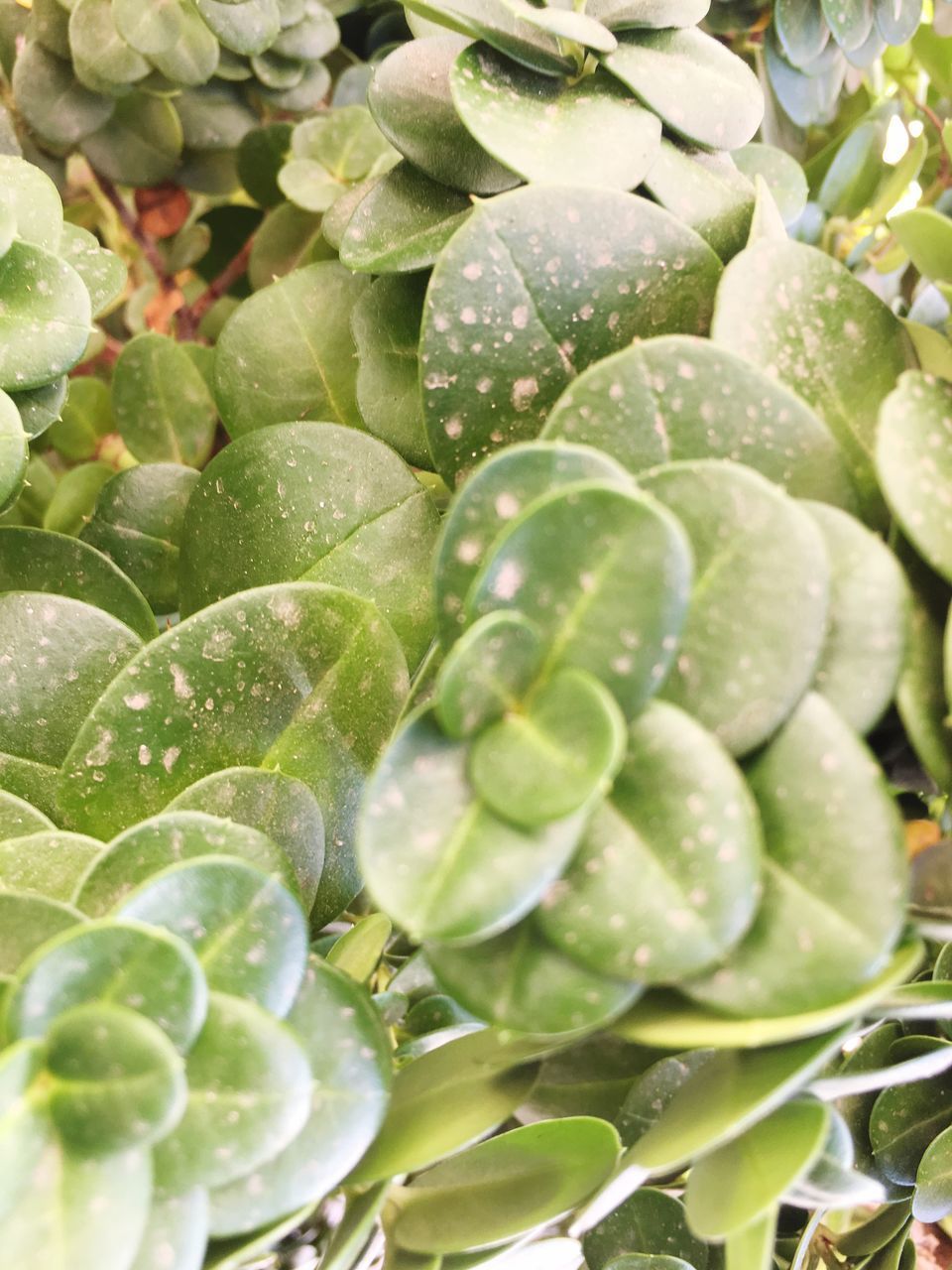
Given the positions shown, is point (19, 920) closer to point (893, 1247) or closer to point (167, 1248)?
point (167, 1248)

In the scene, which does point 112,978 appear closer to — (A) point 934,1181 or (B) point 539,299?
(B) point 539,299

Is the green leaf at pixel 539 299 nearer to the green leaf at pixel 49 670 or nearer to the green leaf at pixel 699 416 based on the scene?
the green leaf at pixel 699 416

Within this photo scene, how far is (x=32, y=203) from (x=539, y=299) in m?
0.26

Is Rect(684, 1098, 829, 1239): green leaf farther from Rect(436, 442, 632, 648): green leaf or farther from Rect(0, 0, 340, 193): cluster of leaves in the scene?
Rect(0, 0, 340, 193): cluster of leaves

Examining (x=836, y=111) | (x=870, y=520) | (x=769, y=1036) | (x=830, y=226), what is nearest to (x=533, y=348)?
(x=870, y=520)

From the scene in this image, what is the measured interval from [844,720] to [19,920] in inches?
9.6

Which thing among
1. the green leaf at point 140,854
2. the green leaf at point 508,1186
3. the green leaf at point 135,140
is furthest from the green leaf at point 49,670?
the green leaf at point 135,140

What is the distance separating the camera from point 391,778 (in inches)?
11.1

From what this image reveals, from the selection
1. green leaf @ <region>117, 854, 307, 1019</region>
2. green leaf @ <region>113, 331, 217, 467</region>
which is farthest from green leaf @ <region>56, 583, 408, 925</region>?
green leaf @ <region>113, 331, 217, 467</region>

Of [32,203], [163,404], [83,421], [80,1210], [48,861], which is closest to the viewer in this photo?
[80,1210]

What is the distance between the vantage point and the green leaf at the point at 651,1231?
45 centimetres

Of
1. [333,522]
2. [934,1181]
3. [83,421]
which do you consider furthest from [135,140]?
[934,1181]

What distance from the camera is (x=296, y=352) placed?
1.81 ft

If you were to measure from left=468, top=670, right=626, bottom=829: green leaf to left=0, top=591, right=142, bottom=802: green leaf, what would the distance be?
0.74 ft
